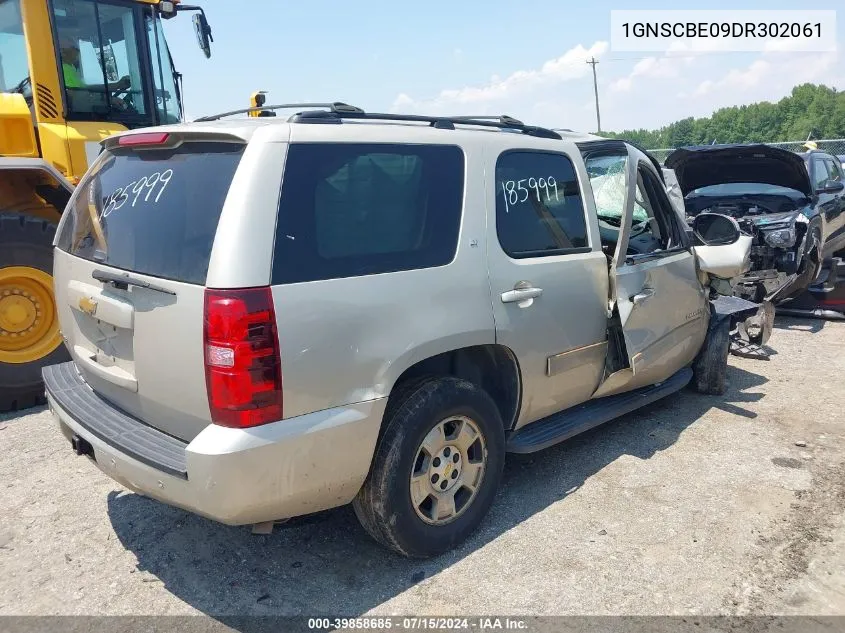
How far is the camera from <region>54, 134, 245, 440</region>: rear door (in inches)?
95.8

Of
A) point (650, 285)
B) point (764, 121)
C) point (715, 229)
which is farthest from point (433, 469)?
point (764, 121)

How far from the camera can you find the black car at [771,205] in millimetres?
7047

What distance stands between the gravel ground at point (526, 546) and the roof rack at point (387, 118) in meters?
1.87

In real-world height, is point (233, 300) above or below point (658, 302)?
above

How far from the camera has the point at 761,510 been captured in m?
3.48

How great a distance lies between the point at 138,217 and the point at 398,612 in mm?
2032

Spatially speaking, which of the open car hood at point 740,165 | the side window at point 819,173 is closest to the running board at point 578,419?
the open car hood at point 740,165

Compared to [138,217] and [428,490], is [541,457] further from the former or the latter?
[138,217]

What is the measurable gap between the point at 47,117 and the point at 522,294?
452 cm

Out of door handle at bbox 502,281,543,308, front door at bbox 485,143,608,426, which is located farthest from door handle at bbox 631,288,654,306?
door handle at bbox 502,281,543,308

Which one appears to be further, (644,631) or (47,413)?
(47,413)

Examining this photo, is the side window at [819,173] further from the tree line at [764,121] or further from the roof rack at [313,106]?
the tree line at [764,121]

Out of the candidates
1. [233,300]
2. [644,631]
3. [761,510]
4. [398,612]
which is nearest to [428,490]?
[398,612]

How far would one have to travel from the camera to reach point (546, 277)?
341cm
